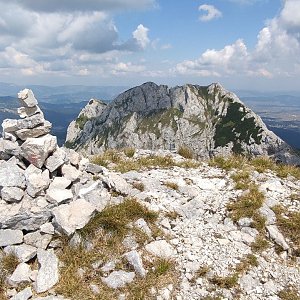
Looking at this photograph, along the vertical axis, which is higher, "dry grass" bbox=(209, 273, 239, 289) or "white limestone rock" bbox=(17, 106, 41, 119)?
"white limestone rock" bbox=(17, 106, 41, 119)

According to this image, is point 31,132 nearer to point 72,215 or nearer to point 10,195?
point 10,195

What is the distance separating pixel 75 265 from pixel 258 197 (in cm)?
714

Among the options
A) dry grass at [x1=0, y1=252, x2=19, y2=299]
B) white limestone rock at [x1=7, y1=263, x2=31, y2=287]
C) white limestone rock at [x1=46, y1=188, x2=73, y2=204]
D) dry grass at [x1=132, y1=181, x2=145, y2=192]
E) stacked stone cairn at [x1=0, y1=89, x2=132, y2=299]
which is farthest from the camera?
dry grass at [x1=132, y1=181, x2=145, y2=192]

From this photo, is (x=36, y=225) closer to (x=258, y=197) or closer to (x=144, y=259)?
(x=144, y=259)

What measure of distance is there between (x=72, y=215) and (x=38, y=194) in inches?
79.6

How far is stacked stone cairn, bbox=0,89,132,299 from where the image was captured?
412 inches

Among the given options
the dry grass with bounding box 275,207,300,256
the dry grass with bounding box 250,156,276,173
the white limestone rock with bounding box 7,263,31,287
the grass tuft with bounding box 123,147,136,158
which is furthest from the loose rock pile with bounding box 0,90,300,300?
the grass tuft with bounding box 123,147,136,158

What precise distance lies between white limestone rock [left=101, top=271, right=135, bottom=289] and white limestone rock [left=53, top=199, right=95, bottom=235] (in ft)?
6.56

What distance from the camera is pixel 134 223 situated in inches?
468

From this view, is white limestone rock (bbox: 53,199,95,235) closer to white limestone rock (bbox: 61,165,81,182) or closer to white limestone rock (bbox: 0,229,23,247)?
white limestone rock (bbox: 0,229,23,247)

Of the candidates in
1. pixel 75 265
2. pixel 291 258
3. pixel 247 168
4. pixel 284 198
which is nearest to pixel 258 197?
pixel 284 198

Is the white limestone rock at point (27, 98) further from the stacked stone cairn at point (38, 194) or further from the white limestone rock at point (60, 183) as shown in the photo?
the white limestone rock at point (60, 183)

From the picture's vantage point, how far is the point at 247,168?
17.4 meters

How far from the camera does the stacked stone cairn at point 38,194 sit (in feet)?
34.4
